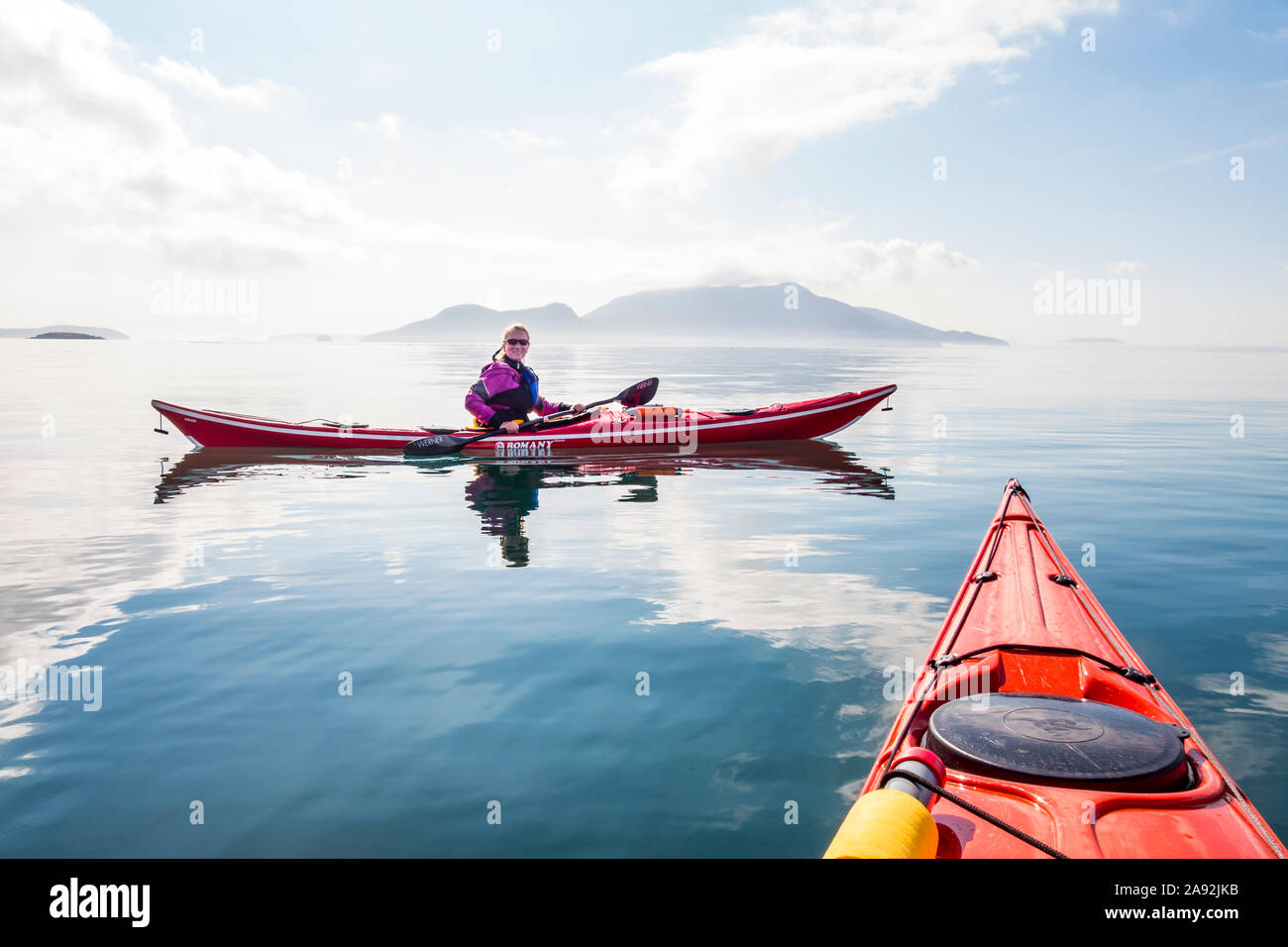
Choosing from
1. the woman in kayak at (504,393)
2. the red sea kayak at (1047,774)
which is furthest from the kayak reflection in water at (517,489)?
the red sea kayak at (1047,774)

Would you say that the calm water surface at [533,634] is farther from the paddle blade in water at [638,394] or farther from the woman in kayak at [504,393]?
the paddle blade in water at [638,394]

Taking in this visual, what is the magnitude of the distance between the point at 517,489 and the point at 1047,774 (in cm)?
1187

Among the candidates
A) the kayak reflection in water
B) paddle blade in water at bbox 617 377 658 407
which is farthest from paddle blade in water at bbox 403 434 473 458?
paddle blade in water at bbox 617 377 658 407

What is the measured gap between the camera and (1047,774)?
328 centimetres

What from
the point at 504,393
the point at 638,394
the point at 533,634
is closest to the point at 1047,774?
the point at 533,634

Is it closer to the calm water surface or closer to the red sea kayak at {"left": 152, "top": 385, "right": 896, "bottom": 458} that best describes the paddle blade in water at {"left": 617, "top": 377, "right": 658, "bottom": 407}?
the red sea kayak at {"left": 152, "top": 385, "right": 896, "bottom": 458}

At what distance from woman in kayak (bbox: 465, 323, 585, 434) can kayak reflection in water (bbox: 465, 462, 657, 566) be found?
1.05 m

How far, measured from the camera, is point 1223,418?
25031mm

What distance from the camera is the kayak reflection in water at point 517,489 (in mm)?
10891

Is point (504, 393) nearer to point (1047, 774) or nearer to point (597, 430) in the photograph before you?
point (597, 430)

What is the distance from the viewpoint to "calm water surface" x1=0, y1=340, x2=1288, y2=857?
437cm
